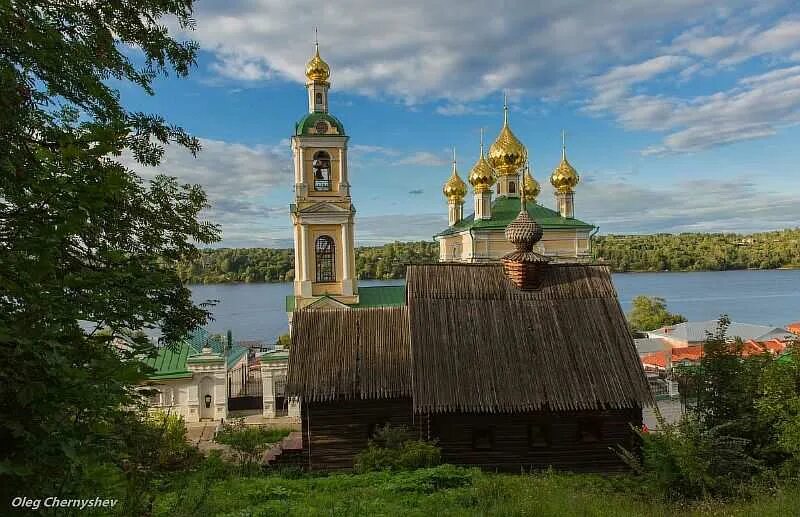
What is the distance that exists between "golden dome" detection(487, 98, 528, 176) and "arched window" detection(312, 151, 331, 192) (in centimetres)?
956

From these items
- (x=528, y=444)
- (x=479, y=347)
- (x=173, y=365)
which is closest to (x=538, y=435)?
(x=528, y=444)

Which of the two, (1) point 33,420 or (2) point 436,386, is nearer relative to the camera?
(1) point 33,420

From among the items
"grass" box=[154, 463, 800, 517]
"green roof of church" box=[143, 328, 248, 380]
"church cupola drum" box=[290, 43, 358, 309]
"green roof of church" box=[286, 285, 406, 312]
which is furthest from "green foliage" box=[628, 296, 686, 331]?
"grass" box=[154, 463, 800, 517]

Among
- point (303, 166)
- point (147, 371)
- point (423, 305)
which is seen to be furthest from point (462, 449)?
point (303, 166)

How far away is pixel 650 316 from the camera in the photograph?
4400 centimetres

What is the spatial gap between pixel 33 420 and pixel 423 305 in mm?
8823

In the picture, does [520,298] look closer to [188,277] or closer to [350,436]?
[350,436]

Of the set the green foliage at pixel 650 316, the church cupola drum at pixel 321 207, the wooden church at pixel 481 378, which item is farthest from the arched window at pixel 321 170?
the green foliage at pixel 650 316

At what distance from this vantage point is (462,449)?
10547 millimetres

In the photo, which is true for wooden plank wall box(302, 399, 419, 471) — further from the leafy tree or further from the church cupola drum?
the church cupola drum

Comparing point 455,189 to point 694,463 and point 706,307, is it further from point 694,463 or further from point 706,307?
point 706,307

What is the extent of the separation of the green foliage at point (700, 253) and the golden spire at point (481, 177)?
94207 mm

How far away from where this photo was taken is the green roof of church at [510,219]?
25250mm

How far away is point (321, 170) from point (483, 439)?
14.2 metres
